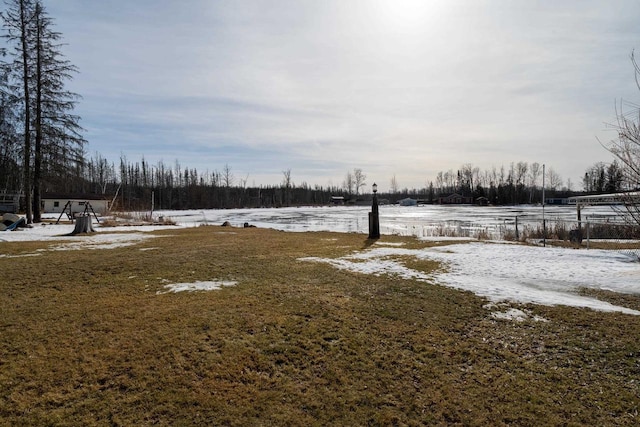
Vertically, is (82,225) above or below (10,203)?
below

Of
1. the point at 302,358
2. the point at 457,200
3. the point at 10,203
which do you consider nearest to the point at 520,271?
the point at 302,358

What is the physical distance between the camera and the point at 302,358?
3.89 m

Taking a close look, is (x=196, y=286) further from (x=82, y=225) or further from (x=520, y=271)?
(x=82, y=225)

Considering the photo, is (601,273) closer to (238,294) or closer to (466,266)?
(466,266)

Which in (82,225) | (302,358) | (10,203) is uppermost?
(10,203)

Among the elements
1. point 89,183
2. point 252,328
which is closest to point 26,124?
point 252,328

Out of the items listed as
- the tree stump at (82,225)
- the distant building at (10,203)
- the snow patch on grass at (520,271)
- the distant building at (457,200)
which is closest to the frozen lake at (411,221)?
the snow patch on grass at (520,271)

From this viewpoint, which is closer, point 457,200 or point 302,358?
point 302,358

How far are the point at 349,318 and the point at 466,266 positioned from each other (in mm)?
4764

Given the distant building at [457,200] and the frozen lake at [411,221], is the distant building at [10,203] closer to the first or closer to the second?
the frozen lake at [411,221]

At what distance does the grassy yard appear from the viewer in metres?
3.06

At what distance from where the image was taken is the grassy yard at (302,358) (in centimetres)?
306

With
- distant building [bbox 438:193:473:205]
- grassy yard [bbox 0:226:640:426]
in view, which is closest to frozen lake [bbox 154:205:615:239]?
grassy yard [bbox 0:226:640:426]

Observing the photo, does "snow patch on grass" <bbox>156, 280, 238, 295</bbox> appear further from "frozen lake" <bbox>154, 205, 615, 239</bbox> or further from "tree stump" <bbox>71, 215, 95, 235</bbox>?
"tree stump" <bbox>71, 215, 95, 235</bbox>
